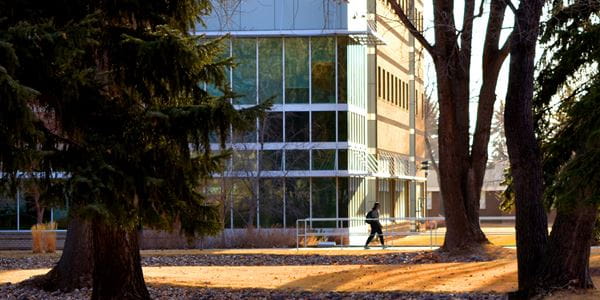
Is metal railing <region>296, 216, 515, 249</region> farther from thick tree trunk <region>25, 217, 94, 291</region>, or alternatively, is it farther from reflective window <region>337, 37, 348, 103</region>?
thick tree trunk <region>25, 217, 94, 291</region>

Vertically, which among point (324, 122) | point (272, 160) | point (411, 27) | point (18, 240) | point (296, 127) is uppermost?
point (411, 27)

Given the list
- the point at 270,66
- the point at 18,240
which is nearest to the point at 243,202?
the point at 270,66

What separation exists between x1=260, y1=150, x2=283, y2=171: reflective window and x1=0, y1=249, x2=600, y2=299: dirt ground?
16787mm

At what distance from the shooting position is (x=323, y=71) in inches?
1793

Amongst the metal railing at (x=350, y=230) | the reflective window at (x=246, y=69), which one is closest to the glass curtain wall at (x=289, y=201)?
the metal railing at (x=350, y=230)

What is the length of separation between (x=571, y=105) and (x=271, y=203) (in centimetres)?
2698

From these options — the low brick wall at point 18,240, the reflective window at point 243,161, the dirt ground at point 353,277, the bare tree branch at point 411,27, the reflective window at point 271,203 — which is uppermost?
the bare tree branch at point 411,27

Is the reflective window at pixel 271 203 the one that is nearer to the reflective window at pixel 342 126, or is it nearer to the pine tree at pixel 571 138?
the reflective window at pixel 342 126

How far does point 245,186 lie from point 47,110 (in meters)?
27.8

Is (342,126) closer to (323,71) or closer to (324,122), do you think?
(324,122)

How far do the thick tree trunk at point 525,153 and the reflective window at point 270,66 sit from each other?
27902 mm

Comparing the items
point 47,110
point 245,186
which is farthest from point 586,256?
point 245,186

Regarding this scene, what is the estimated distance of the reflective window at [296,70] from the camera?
4550cm

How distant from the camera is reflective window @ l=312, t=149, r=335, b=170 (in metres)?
45.3
